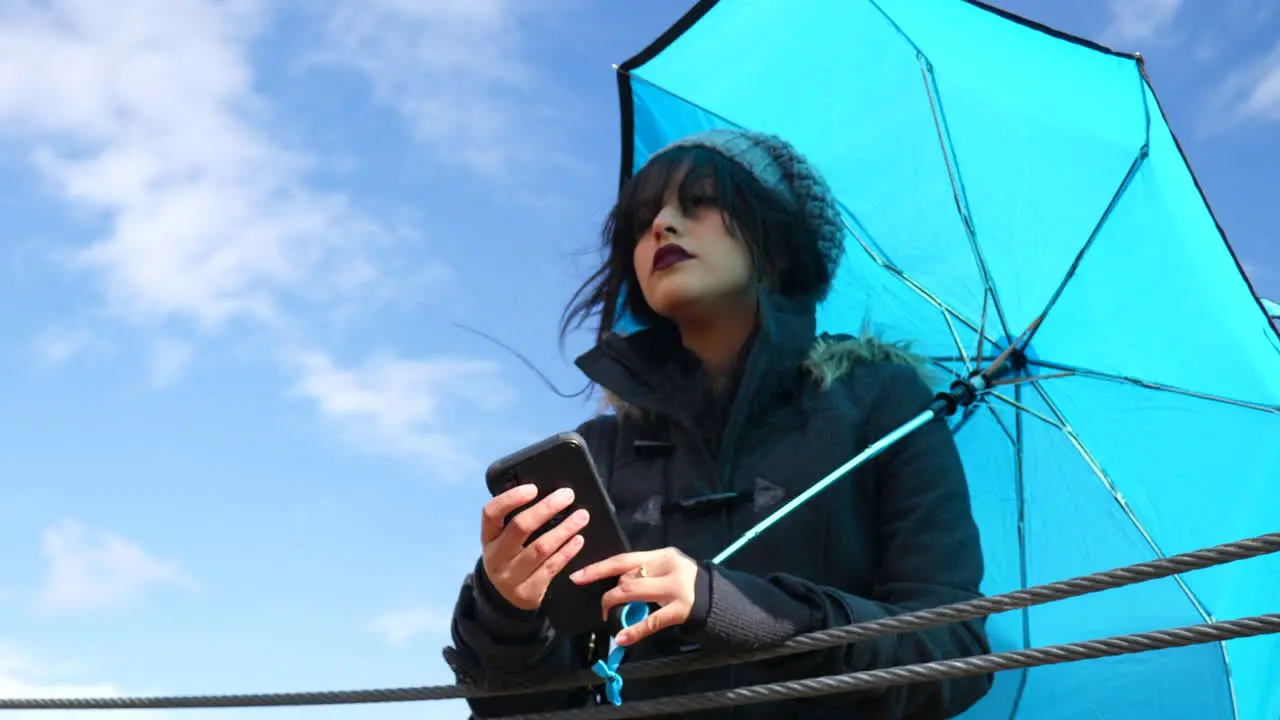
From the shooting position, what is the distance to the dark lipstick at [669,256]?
7.93 ft

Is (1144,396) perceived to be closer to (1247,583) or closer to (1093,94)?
(1247,583)

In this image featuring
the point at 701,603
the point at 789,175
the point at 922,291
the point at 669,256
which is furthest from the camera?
the point at 922,291

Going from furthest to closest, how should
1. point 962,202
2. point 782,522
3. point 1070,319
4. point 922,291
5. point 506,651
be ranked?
point 922,291 < point 962,202 < point 1070,319 < point 782,522 < point 506,651

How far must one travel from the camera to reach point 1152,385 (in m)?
2.68

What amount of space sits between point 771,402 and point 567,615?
578mm

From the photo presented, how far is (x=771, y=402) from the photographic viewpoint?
7.47 ft

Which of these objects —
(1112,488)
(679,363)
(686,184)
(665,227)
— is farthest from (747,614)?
(1112,488)

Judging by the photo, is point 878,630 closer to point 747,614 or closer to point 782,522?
point 747,614

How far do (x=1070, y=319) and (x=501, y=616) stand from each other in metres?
1.51

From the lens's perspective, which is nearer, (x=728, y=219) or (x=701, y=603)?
(x=701, y=603)

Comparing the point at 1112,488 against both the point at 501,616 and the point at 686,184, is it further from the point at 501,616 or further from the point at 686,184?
the point at 501,616

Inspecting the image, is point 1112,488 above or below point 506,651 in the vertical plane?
above

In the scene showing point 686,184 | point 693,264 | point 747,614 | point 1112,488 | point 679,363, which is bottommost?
point 747,614

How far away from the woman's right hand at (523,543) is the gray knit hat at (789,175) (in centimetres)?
98
